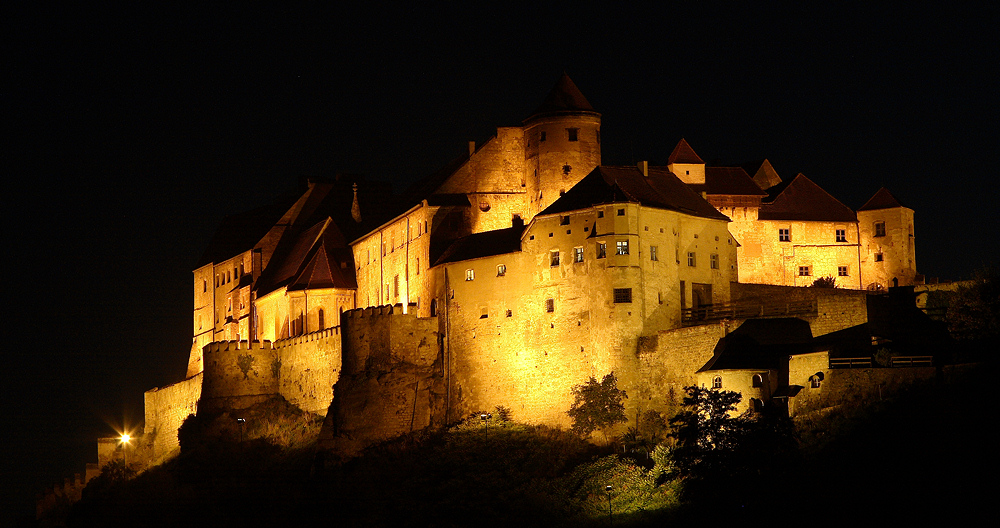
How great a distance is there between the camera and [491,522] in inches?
2857

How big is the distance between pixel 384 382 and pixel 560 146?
54.6 ft

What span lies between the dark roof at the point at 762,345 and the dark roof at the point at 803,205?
1923cm

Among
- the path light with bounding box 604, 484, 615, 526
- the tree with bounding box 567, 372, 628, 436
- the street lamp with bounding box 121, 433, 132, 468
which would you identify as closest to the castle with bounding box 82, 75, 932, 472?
the tree with bounding box 567, 372, 628, 436

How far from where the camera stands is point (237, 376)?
92250 mm

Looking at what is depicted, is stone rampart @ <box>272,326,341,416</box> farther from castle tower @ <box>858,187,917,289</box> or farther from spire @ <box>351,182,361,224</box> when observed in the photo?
castle tower @ <box>858,187,917,289</box>

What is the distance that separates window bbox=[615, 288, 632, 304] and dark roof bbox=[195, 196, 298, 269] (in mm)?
38553

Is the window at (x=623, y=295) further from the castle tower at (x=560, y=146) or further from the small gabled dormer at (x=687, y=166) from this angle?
the small gabled dormer at (x=687, y=166)

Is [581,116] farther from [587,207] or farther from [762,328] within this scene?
[762,328]

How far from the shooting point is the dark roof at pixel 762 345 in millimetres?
69000

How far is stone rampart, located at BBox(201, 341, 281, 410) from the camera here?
91875mm

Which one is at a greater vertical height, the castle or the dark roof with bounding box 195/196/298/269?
the dark roof with bounding box 195/196/298/269

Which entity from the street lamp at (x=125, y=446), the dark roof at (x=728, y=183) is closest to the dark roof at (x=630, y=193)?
the dark roof at (x=728, y=183)

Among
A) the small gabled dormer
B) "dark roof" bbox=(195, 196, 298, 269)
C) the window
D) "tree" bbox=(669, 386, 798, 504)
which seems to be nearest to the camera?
"tree" bbox=(669, 386, 798, 504)

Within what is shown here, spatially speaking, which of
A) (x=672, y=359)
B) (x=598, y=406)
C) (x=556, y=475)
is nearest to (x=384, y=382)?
(x=556, y=475)
